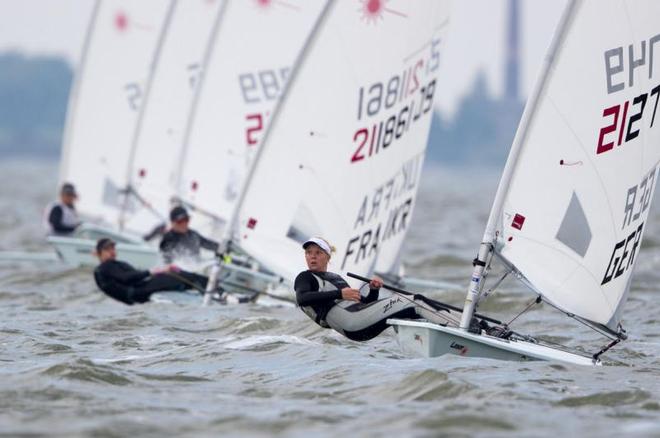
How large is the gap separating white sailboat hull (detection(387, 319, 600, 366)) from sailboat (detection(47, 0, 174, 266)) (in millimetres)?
12024

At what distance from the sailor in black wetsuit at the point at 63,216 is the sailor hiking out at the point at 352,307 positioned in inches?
348

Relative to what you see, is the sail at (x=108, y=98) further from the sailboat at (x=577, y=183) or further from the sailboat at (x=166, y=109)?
the sailboat at (x=577, y=183)

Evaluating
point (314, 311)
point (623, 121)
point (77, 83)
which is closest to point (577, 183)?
point (623, 121)

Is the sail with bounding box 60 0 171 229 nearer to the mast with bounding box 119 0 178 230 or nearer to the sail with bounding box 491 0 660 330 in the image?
the mast with bounding box 119 0 178 230

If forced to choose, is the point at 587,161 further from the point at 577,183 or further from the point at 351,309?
the point at 351,309

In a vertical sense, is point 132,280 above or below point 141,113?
below

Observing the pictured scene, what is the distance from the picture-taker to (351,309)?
1020 centimetres

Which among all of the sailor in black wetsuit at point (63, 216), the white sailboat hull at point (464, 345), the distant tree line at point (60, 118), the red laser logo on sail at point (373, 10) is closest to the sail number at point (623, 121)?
the white sailboat hull at point (464, 345)

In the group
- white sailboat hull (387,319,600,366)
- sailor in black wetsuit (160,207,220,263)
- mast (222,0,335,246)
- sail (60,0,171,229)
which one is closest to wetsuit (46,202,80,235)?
sail (60,0,171,229)

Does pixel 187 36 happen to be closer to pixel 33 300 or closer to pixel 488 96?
pixel 33 300

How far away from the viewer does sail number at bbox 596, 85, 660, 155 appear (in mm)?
9852

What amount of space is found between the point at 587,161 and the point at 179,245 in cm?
589

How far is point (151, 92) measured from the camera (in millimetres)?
21062

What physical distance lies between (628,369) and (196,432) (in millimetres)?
3555
